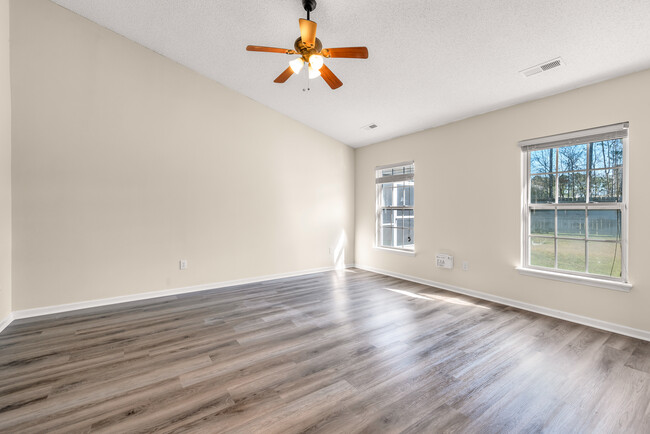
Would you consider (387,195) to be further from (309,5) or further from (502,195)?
(309,5)

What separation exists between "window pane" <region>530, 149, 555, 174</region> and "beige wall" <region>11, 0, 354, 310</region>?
359 centimetres

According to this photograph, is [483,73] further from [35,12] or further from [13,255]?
[13,255]

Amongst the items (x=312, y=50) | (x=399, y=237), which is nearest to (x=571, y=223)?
(x=399, y=237)

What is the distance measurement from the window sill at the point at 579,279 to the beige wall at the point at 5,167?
5.81 m

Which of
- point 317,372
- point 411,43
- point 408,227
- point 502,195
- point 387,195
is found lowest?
point 317,372

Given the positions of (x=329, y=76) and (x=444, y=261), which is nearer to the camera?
(x=329, y=76)

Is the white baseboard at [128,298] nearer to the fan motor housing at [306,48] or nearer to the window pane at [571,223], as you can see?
the fan motor housing at [306,48]

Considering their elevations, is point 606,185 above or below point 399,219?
above

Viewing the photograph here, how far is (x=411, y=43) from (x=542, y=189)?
2.37 metres

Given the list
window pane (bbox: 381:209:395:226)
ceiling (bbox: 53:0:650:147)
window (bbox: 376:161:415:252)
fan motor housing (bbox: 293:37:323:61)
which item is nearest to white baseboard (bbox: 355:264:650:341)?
window (bbox: 376:161:415:252)

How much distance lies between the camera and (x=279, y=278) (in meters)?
5.00

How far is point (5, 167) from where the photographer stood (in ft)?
9.55

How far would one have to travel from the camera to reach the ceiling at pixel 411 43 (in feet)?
7.69

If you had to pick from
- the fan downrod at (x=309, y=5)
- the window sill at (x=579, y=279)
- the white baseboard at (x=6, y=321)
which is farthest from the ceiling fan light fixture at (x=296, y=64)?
the white baseboard at (x=6, y=321)
